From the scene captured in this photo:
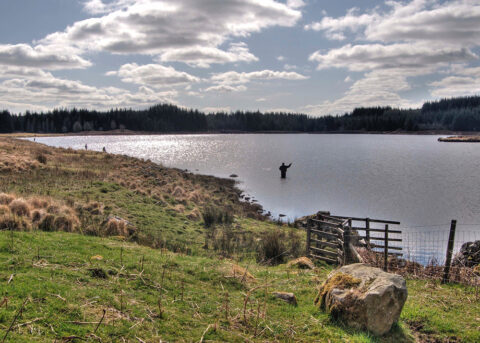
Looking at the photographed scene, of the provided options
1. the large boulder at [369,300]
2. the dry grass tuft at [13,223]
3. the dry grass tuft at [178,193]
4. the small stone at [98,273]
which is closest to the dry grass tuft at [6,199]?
the dry grass tuft at [13,223]

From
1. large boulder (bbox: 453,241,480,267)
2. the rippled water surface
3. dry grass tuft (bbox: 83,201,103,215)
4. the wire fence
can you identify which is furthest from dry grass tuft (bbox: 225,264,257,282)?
the rippled water surface

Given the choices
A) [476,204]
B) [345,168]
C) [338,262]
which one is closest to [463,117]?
[345,168]

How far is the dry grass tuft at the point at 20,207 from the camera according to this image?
41.4 feet

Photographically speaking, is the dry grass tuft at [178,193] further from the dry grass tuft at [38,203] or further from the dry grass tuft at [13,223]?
the dry grass tuft at [13,223]

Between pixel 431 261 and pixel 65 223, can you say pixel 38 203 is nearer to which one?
pixel 65 223

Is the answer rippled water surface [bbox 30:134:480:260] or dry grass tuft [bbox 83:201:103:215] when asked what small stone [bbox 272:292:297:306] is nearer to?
dry grass tuft [bbox 83:201:103:215]

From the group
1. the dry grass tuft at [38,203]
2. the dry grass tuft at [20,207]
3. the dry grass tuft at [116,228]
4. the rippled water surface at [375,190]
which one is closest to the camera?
the dry grass tuft at [20,207]

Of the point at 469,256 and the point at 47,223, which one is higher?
the point at 47,223

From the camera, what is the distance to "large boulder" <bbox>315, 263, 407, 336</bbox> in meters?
6.88

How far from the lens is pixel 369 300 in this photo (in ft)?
22.5

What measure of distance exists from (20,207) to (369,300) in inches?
489

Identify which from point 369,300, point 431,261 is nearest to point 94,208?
point 369,300

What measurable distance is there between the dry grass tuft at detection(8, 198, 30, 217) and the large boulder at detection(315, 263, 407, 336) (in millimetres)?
11208

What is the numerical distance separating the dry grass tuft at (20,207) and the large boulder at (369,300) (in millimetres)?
11208
